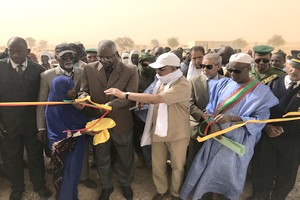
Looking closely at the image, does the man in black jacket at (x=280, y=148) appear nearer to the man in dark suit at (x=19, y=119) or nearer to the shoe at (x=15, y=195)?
the man in dark suit at (x=19, y=119)

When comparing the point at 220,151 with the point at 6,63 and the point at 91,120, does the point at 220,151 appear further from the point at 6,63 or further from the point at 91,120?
the point at 6,63

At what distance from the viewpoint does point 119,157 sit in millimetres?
3760

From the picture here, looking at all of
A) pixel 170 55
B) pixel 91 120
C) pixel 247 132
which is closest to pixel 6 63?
pixel 91 120

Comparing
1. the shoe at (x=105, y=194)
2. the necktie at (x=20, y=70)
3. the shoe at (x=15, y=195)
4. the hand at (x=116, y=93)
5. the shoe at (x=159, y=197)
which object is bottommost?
the shoe at (x=159, y=197)

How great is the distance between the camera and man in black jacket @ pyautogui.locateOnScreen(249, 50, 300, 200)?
3.31m

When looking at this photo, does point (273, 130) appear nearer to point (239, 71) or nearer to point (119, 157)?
point (239, 71)

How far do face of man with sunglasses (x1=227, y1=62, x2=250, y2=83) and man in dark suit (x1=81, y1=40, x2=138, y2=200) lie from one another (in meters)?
1.31

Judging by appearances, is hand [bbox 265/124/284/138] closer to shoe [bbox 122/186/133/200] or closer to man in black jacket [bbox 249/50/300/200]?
man in black jacket [bbox 249/50/300/200]

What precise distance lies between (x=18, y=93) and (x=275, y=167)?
3.85 m

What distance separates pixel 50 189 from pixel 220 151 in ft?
9.01

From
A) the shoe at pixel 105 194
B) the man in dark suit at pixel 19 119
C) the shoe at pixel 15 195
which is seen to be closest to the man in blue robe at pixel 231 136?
the shoe at pixel 105 194

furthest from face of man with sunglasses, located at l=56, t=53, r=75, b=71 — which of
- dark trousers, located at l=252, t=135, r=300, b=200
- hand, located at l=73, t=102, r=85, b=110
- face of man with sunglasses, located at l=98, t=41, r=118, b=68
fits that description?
dark trousers, located at l=252, t=135, r=300, b=200

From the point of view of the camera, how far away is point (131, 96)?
3146 mm

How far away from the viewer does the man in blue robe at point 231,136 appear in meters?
3.15
